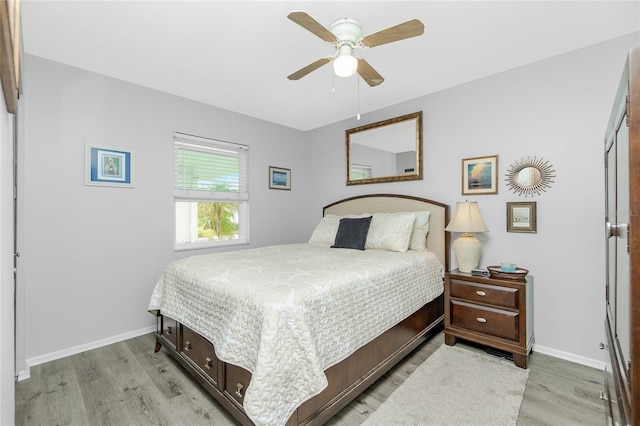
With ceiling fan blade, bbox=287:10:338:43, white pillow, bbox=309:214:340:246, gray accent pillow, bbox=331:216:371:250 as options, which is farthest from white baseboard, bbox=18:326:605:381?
ceiling fan blade, bbox=287:10:338:43

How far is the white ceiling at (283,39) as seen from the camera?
1.92 metres

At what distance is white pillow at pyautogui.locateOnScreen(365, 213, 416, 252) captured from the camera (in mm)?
2951

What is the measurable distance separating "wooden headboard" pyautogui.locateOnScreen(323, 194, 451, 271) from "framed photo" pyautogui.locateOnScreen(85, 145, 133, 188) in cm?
249

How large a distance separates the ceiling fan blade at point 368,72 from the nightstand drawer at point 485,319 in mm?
2006

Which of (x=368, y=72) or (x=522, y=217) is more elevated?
(x=368, y=72)

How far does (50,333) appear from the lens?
2.51 meters

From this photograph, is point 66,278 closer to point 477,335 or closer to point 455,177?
point 477,335

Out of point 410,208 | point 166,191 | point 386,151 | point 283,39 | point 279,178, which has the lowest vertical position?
point 410,208

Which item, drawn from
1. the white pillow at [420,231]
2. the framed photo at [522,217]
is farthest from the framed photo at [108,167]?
the framed photo at [522,217]

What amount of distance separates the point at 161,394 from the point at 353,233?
2.11 metres

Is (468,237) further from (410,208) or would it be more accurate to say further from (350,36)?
(350,36)

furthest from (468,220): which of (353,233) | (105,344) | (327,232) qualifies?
(105,344)

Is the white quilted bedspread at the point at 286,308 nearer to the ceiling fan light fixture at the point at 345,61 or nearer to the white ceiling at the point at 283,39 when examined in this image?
the ceiling fan light fixture at the point at 345,61

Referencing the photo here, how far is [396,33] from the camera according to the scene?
5.63 feet
